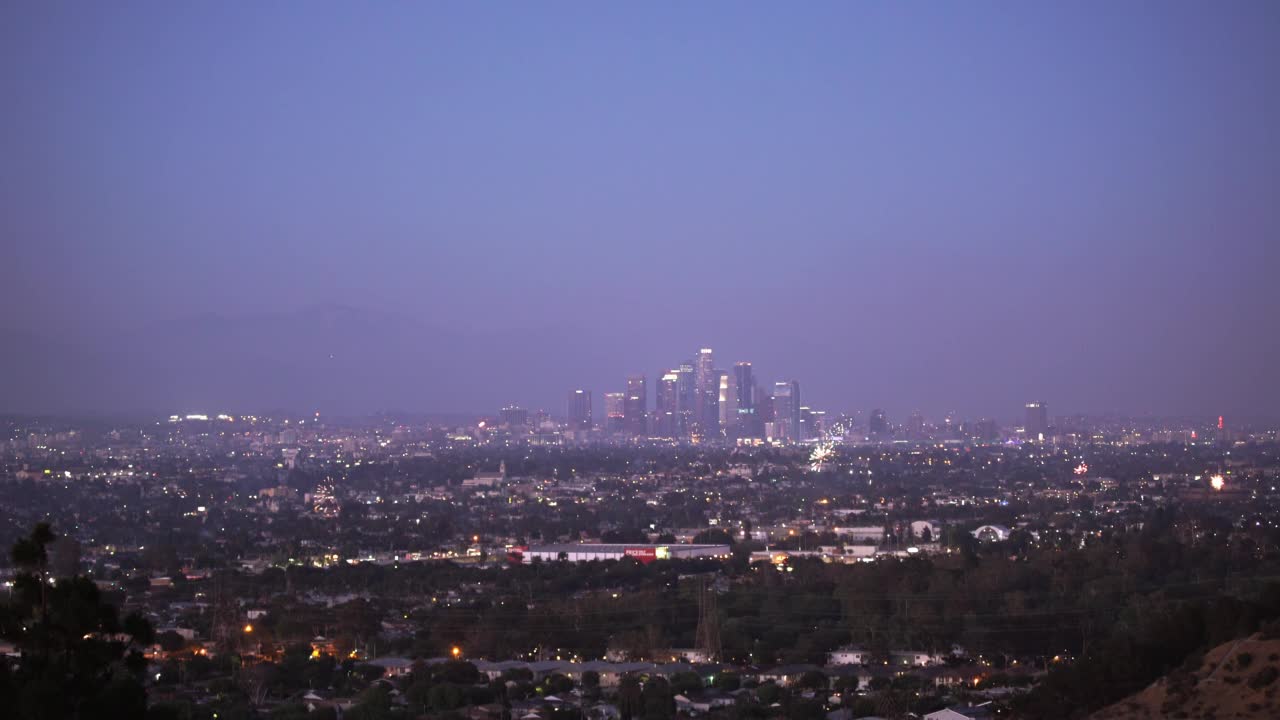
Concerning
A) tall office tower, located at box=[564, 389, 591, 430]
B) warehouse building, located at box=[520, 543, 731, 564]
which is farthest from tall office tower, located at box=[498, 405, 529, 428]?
warehouse building, located at box=[520, 543, 731, 564]

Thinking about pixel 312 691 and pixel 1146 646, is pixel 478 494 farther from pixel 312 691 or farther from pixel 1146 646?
pixel 1146 646

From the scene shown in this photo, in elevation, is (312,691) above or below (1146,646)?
below

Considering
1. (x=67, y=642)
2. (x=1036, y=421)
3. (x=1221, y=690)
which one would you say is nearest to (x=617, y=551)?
(x=1221, y=690)

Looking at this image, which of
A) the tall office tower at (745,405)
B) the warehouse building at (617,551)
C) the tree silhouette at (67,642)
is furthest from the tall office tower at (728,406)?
the tree silhouette at (67,642)

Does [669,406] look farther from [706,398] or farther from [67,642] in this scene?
[67,642]

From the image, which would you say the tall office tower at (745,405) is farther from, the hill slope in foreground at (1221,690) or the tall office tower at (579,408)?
the hill slope in foreground at (1221,690)

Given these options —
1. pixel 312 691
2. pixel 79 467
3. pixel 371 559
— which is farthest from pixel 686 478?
pixel 312 691
